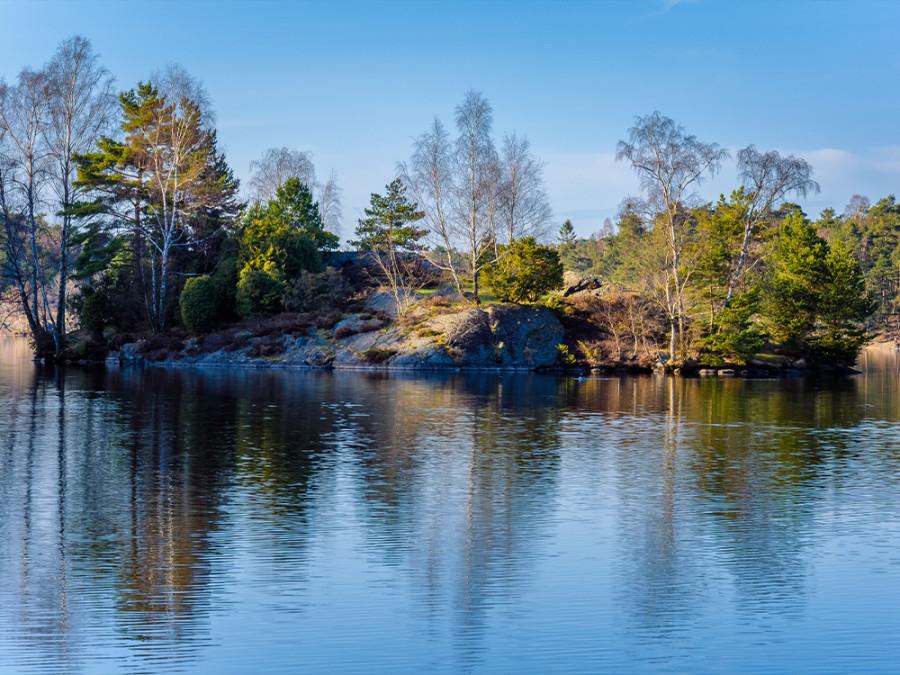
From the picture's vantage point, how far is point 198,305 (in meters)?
48.8

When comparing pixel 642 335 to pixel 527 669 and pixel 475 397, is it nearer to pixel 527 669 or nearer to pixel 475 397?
pixel 475 397

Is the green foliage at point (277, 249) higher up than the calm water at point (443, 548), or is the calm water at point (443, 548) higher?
the green foliage at point (277, 249)

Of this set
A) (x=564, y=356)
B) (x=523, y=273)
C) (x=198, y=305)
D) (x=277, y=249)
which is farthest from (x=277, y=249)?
(x=564, y=356)

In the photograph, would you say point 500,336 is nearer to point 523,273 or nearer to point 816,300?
point 523,273

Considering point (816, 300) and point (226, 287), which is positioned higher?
point (226, 287)

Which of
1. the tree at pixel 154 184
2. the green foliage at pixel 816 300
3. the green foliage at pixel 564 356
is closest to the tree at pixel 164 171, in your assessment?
the tree at pixel 154 184

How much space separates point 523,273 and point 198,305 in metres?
19.7

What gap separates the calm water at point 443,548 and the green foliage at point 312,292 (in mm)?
31230

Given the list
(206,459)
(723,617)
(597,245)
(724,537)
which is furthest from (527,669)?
(597,245)

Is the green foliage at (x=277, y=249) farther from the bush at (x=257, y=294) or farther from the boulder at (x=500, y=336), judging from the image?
the boulder at (x=500, y=336)

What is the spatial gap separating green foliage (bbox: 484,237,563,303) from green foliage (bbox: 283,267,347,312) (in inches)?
396

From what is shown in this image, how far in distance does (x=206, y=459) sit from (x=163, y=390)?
15515 millimetres

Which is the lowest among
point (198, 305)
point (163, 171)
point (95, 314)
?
point (95, 314)

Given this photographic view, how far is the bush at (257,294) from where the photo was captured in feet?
164
